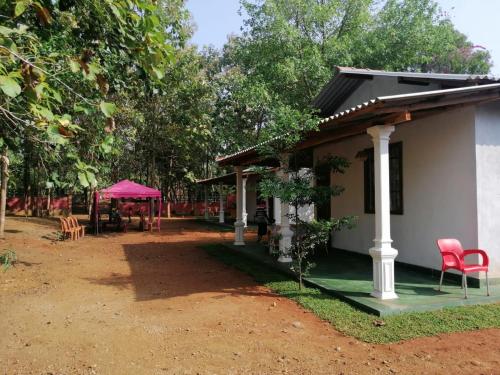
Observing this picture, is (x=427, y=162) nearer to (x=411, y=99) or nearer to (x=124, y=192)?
(x=411, y=99)

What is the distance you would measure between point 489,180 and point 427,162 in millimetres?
1223

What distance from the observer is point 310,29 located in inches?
754

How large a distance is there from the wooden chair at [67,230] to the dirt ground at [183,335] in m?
7.16

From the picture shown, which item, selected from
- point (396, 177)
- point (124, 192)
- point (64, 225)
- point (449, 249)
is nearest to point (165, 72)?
point (396, 177)

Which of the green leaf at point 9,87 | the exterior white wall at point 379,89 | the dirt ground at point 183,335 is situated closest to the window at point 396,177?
the exterior white wall at point 379,89

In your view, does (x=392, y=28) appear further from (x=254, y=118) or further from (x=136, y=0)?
(x=136, y=0)

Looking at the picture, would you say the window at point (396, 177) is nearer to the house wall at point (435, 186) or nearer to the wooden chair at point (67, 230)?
the house wall at point (435, 186)

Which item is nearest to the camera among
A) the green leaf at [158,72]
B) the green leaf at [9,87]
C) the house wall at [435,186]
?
the green leaf at [9,87]

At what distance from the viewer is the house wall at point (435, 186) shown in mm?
7324

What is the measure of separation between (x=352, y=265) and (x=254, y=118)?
→ 2058 centimetres

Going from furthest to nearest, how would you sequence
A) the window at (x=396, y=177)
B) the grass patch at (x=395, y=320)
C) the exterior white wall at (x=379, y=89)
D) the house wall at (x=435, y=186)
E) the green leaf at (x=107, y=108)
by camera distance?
1. the exterior white wall at (x=379, y=89)
2. the window at (x=396, y=177)
3. the house wall at (x=435, y=186)
4. the grass patch at (x=395, y=320)
5. the green leaf at (x=107, y=108)

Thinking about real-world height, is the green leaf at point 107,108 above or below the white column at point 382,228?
above

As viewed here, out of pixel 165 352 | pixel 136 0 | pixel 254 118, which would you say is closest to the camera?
pixel 136 0

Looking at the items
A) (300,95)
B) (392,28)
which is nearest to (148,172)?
(300,95)
